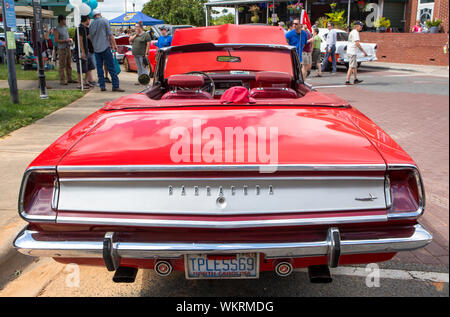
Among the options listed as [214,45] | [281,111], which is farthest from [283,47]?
[281,111]

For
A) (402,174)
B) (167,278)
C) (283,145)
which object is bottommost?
(167,278)

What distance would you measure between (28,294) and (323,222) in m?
1.99

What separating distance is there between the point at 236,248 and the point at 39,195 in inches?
42.1

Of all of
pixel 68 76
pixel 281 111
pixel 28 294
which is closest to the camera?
Result: pixel 281 111

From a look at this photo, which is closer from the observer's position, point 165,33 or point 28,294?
point 28,294

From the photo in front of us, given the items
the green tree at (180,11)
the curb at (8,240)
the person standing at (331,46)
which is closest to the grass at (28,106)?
the curb at (8,240)

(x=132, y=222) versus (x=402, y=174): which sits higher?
(x=402, y=174)

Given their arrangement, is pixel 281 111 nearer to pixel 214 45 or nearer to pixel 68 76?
pixel 214 45

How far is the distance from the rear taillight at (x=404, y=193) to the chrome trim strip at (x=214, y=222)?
0.09 metres

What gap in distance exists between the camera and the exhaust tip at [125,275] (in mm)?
2285

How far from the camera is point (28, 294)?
2742 millimetres

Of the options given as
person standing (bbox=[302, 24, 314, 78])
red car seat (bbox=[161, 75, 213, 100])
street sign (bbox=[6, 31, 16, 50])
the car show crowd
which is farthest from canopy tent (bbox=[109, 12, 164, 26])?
red car seat (bbox=[161, 75, 213, 100])

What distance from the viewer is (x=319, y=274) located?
2266 millimetres

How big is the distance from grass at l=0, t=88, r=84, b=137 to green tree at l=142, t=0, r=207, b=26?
41873mm
